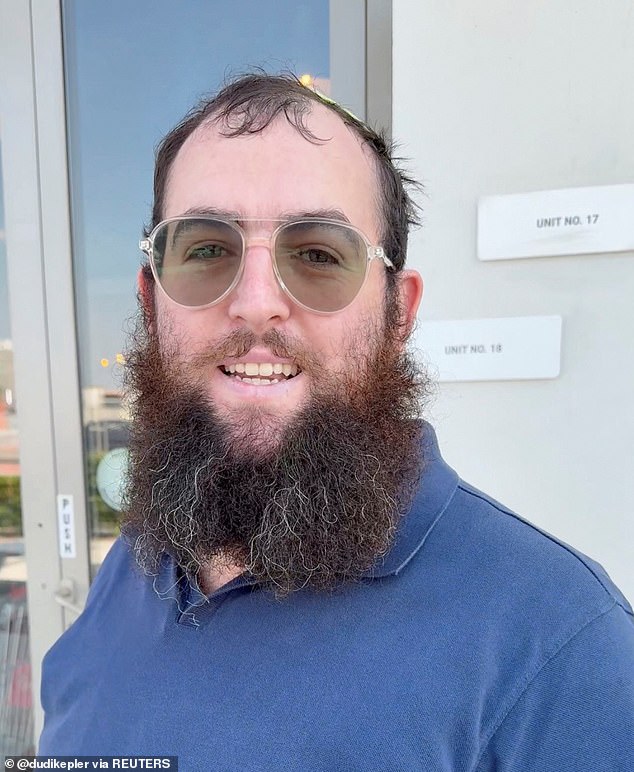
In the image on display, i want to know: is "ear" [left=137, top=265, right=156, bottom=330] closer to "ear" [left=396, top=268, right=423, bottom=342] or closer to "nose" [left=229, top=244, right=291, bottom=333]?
"nose" [left=229, top=244, right=291, bottom=333]

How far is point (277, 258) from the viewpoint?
854 millimetres

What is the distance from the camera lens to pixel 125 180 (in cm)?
197

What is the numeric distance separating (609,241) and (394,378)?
0.87 m

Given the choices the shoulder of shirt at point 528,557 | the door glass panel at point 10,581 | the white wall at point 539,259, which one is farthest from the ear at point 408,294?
the door glass panel at point 10,581

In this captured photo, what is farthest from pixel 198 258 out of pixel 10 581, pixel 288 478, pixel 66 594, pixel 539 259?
pixel 10 581

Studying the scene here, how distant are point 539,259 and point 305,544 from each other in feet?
3.68

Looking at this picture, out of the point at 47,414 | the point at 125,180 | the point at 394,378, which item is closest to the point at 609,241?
the point at 394,378

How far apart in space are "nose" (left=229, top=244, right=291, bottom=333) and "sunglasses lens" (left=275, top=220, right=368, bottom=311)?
19 mm

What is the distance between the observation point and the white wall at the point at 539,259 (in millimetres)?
1412

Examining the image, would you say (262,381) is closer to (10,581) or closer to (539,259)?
Answer: (539,259)

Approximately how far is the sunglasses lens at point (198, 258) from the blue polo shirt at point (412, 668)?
48 cm

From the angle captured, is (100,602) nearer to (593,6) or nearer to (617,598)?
(617,598)

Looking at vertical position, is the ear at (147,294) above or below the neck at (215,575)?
above

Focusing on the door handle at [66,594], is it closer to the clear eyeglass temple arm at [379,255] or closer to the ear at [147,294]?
the ear at [147,294]
